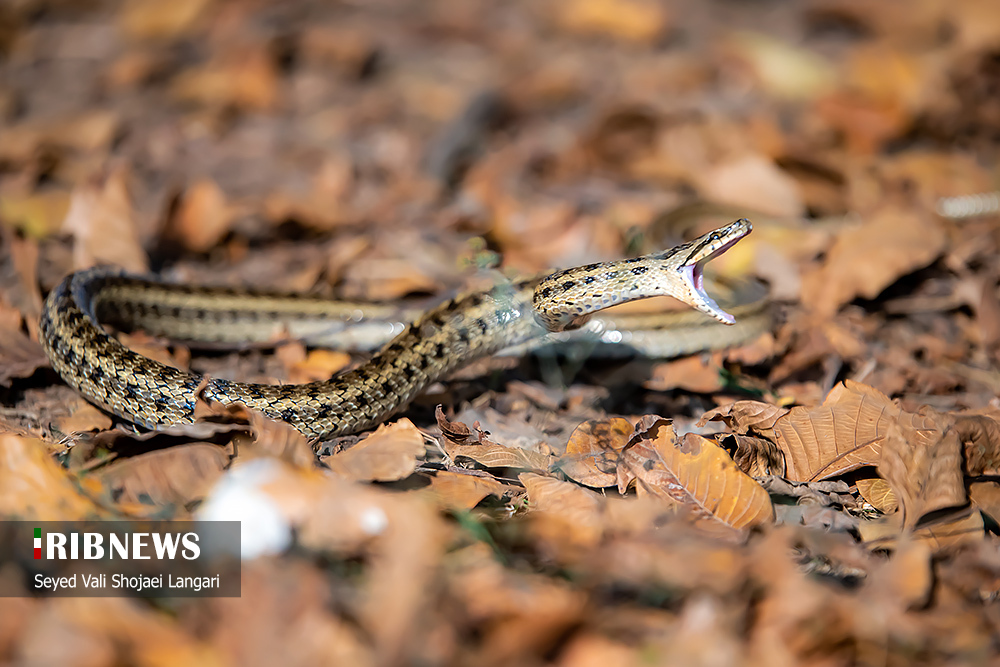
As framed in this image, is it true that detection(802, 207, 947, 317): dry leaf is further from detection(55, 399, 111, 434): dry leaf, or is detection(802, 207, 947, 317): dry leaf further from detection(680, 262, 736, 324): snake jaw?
detection(55, 399, 111, 434): dry leaf

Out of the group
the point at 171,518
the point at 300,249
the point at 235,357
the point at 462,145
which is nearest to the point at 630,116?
the point at 462,145

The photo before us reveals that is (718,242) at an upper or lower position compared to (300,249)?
upper

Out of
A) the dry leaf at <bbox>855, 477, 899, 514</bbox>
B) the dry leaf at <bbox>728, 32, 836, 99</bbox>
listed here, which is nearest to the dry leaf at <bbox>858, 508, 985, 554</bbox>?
the dry leaf at <bbox>855, 477, 899, 514</bbox>

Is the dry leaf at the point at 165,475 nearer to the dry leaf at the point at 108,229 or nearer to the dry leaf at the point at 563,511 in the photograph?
the dry leaf at the point at 563,511

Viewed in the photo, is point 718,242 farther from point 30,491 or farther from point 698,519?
point 30,491

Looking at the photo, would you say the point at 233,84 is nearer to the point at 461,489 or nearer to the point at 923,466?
the point at 461,489

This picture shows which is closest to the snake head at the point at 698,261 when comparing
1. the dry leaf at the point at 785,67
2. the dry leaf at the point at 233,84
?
the dry leaf at the point at 785,67

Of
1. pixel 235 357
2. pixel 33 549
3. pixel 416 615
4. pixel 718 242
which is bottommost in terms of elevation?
pixel 235 357
